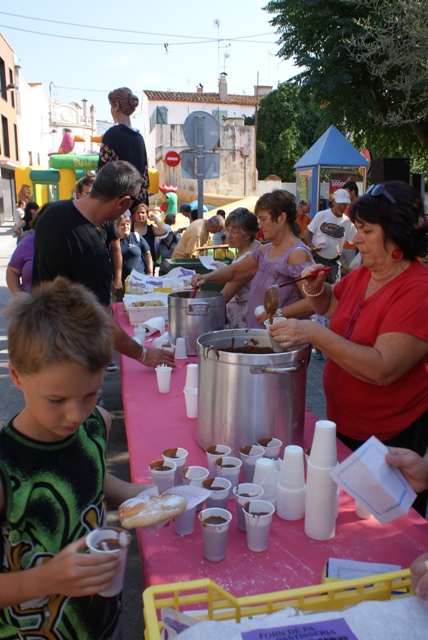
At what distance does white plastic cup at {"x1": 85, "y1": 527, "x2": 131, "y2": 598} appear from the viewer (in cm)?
95

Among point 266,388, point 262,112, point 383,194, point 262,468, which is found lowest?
point 262,468

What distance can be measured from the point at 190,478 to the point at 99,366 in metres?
0.48

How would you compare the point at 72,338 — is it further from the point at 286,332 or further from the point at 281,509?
the point at 286,332

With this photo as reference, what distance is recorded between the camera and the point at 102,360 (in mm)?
1146

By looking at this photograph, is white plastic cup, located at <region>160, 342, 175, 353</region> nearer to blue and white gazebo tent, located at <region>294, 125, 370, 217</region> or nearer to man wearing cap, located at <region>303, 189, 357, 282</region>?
man wearing cap, located at <region>303, 189, 357, 282</region>

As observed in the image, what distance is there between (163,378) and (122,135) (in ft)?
9.50

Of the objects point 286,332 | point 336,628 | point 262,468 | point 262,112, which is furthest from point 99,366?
point 262,112

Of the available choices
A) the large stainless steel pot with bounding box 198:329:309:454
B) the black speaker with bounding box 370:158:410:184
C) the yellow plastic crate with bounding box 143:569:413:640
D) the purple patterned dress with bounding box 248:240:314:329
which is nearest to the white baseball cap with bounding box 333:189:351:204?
the black speaker with bounding box 370:158:410:184

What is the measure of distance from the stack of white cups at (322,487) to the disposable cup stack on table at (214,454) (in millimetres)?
298

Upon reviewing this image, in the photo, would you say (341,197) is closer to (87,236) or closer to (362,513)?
(87,236)

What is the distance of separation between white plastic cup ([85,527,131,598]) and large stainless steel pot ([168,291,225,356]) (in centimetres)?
190

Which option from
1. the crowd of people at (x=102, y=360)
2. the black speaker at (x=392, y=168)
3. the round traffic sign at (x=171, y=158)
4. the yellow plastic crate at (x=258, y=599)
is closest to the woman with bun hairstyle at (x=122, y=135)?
the crowd of people at (x=102, y=360)

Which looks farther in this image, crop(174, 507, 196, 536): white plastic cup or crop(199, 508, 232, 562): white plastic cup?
crop(174, 507, 196, 536): white plastic cup

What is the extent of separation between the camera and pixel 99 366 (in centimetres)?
115
